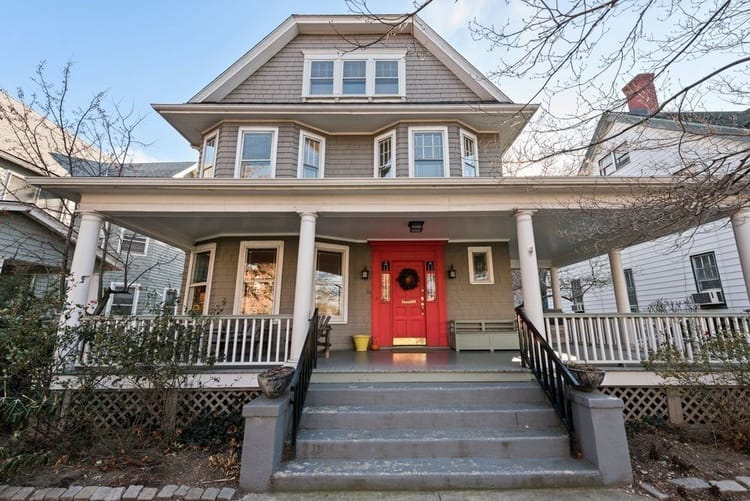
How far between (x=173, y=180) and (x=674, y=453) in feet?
24.0

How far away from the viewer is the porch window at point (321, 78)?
8.21 metres

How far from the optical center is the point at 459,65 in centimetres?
811

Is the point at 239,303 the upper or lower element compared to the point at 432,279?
lower

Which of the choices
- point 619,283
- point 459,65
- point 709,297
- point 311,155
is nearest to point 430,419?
point 311,155

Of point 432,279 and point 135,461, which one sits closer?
point 135,461

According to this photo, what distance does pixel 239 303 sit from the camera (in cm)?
704

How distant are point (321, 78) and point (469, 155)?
4105 millimetres

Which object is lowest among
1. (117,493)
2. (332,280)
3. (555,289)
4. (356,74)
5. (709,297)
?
(117,493)

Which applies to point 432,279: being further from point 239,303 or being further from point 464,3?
point 464,3

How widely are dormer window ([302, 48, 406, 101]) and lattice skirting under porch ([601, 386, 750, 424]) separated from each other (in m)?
7.33

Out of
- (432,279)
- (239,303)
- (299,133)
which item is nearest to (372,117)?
(299,133)

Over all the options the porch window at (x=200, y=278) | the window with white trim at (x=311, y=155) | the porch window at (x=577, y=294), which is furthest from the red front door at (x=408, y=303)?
the porch window at (x=577, y=294)

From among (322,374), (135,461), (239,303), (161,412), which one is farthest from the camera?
(239,303)

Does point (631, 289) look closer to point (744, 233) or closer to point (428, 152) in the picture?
point (744, 233)
